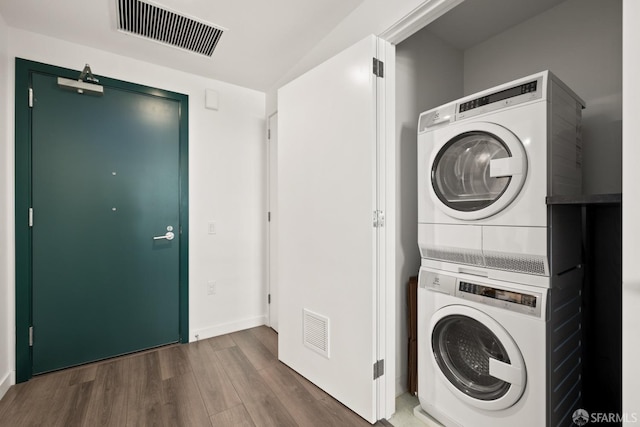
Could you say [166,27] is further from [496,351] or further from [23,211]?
[496,351]

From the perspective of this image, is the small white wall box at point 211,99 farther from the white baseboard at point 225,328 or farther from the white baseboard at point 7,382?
the white baseboard at point 7,382

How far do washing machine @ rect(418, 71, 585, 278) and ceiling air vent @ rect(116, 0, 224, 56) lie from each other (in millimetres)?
1621

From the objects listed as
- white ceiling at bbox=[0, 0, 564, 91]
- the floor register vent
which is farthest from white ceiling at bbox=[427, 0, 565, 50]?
the floor register vent

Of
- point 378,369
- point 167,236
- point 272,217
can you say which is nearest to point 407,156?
point 378,369

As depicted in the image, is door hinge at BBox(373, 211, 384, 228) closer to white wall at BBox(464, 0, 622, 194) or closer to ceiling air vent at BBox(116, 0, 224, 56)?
white wall at BBox(464, 0, 622, 194)

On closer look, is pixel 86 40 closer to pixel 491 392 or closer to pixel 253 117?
pixel 253 117

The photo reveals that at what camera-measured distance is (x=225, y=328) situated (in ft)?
9.20

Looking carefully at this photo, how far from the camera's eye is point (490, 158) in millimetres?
1385

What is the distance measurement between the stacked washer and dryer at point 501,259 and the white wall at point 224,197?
1.84 m

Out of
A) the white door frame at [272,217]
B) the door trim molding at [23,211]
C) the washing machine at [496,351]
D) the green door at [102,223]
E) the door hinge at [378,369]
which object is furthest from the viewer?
the white door frame at [272,217]

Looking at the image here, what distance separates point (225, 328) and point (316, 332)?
4.22 ft

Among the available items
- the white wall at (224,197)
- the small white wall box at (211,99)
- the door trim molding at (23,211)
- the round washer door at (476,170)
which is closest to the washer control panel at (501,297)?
the round washer door at (476,170)

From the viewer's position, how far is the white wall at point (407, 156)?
6.02 feet
